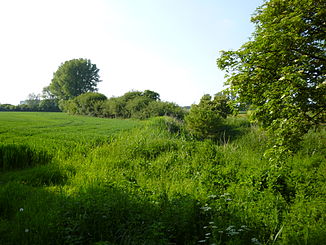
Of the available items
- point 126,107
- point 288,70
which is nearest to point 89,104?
point 126,107

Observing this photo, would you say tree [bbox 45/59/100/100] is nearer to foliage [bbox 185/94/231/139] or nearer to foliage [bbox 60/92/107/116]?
foliage [bbox 60/92/107/116]

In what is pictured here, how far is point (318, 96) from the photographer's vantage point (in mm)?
4449

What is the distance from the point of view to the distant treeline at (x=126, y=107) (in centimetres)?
2272

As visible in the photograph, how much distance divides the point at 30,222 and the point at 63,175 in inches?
86.3

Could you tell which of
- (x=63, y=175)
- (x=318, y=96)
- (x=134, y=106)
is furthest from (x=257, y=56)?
(x=134, y=106)

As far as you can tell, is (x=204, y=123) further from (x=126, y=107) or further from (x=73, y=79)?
(x=73, y=79)

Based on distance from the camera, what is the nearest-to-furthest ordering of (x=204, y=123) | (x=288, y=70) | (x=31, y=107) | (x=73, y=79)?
(x=288, y=70) < (x=204, y=123) < (x=31, y=107) < (x=73, y=79)

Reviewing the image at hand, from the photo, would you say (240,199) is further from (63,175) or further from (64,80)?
(64,80)

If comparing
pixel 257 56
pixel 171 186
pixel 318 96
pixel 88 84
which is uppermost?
pixel 88 84

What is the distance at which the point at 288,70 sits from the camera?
464 cm

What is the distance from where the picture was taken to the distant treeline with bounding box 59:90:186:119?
74.5ft

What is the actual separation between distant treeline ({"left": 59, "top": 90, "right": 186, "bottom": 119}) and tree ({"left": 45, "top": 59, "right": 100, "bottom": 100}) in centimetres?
2537

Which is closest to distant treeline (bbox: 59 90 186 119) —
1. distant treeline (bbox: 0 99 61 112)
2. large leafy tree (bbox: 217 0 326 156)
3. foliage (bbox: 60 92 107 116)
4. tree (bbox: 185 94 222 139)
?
foliage (bbox: 60 92 107 116)

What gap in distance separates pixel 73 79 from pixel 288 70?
60.0 metres
